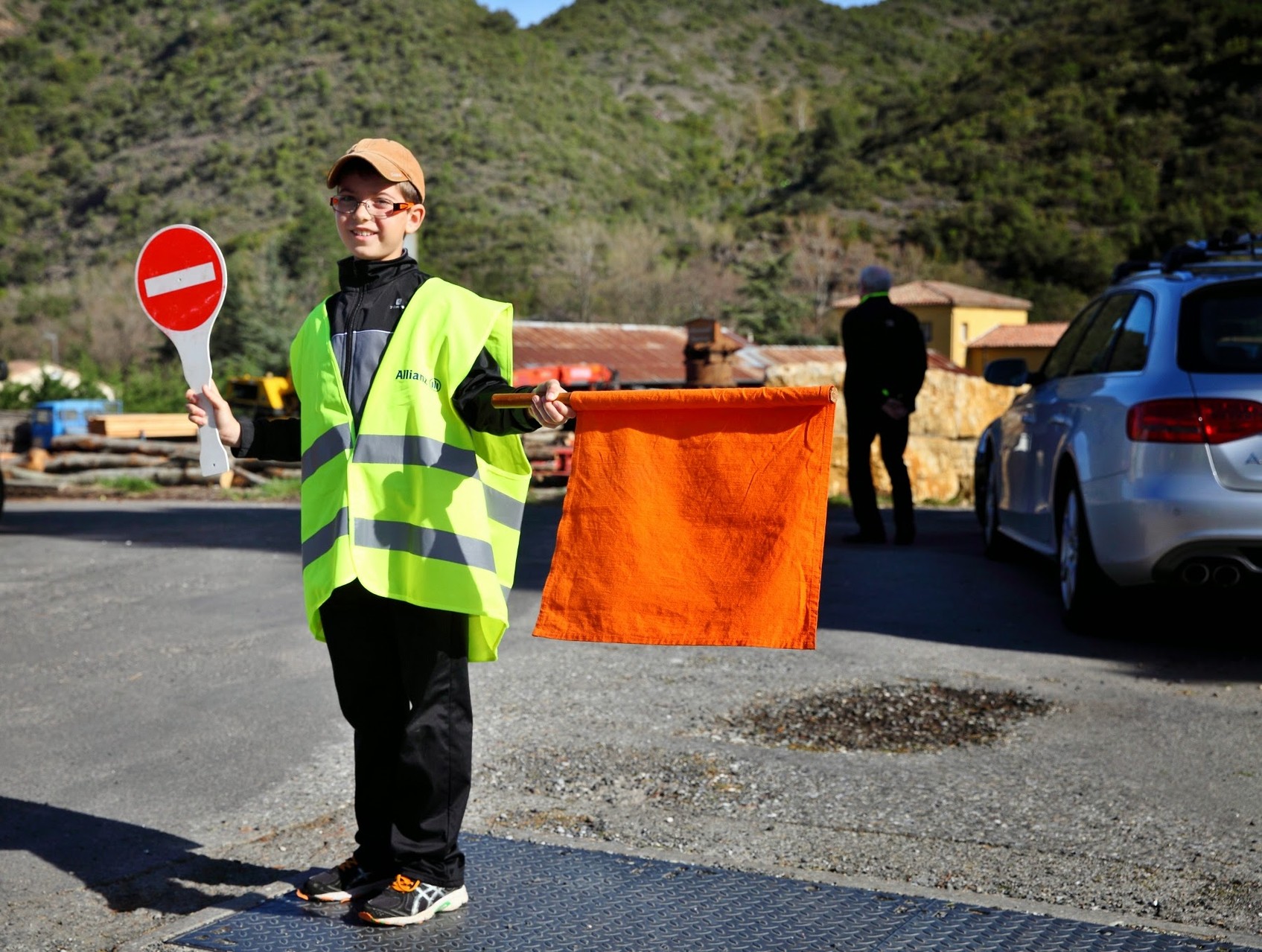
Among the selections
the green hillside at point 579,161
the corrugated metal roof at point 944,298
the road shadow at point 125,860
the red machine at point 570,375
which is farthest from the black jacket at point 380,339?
the corrugated metal roof at point 944,298

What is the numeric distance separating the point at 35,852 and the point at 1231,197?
311 ft

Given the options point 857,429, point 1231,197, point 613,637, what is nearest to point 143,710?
point 613,637

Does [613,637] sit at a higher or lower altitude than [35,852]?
higher

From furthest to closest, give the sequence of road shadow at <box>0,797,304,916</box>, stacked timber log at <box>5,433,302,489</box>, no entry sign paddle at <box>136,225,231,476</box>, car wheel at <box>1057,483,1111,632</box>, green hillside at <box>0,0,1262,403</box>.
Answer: green hillside at <box>0,0,1262,403</box>, stacked timber log at <box>5,433,302,489</box>, car wheel at <box>1057,483,1111,632</box>, road shadow at <box>0,797,304,916</box>, no entry sign paddle at <box>136,225,231,476</box>

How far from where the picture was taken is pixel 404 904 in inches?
135

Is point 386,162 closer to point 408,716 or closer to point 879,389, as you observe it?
point 408,716

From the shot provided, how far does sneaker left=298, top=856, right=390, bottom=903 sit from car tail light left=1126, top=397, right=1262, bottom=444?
13.8 feet

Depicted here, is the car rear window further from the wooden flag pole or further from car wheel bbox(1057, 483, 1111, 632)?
the wooden flag pole

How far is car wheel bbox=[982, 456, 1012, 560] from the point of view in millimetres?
9742

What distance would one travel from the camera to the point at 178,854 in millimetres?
4121

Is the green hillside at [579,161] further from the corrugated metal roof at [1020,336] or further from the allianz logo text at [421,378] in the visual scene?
the allianz logo text at [421,378]

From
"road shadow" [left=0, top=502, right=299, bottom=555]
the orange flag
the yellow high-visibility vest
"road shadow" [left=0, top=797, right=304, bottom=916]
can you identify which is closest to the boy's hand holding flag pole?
the orange flag

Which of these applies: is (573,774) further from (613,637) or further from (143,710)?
(143,710)

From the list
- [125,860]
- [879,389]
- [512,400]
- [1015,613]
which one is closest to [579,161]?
[879,389]
